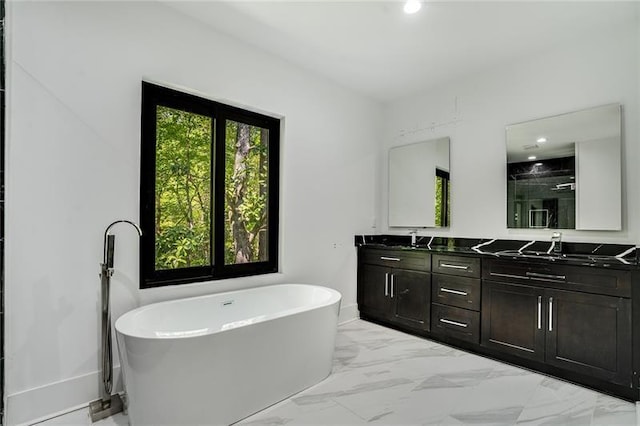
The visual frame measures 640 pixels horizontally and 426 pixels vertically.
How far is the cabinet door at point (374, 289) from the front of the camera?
11.8 feet

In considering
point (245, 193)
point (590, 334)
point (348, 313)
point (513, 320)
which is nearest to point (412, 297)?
point (348, 313)

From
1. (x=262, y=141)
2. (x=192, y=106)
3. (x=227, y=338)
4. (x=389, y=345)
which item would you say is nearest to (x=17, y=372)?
(x=227, y=338)

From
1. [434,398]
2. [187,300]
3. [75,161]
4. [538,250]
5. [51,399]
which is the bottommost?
[434,398]

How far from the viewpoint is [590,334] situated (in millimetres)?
2285

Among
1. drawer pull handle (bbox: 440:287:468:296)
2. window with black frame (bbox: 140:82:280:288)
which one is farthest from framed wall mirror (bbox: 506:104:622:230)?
window with black frame (bbox: 140:82:280:288)

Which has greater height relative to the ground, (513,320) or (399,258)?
(399,258)

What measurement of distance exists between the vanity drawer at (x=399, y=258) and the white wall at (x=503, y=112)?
0.56 meters

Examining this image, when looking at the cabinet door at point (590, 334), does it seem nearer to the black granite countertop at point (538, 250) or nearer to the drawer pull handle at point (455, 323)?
the black granite countertop at point (538, 250)

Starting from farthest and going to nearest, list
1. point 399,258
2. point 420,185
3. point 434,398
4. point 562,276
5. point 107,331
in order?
point 420,185, point 399,258, point 562,276, point 434,398, point 107,331

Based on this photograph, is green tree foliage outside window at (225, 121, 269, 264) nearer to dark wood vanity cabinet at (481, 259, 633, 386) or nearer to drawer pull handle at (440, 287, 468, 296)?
drawer pull handle at (440, 287, 468, 296)

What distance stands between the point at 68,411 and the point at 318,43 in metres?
3.25

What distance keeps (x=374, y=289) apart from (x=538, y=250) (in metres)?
1.67

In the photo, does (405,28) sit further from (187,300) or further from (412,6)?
(187,300)

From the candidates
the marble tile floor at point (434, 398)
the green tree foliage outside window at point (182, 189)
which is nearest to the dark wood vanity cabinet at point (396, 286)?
the marble tile floor at point (434, 398)
